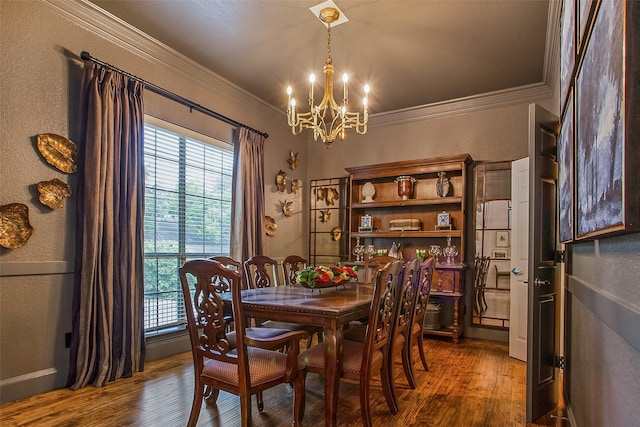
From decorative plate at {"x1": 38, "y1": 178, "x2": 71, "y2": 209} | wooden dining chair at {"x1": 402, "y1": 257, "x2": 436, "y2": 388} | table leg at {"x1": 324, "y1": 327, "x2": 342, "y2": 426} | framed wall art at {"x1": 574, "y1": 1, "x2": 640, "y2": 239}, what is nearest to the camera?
framed wall art at {"x1": 574, "y1": 1, "x2": 640, "y2": 239}

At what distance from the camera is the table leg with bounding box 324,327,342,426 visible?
6.83ft

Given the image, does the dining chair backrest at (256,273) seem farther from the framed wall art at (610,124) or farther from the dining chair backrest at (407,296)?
the framed wall art at (610,124)

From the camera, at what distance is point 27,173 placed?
267 cm

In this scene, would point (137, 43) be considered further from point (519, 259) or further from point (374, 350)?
point (519, 259)

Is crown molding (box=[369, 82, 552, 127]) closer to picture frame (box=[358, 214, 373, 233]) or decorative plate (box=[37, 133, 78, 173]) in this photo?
picture frame (box=[358, 214, 373, 233])

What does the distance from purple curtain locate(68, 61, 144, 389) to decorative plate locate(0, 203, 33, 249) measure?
0.33m

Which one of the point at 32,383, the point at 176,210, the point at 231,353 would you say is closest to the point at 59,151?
the point at 176,210

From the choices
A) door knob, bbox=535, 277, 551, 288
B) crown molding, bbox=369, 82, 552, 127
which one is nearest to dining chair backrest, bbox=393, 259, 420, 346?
door knob, bbox=535, 277, 551, 288

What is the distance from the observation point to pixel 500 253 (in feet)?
14.4

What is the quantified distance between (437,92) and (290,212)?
2584 millimetres

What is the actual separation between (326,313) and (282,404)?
0.94 meters

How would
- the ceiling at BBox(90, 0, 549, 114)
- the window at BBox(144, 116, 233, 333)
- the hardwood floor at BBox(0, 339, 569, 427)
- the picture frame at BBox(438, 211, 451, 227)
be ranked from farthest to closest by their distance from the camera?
the picture frame at BBox(438, 211, 451, 227), the window at BBox(144, 116, 233, 333), the ceiling at BBox(90, 0, 549, 114), the hardwood floor at BBox(0, 339, 569, 427)

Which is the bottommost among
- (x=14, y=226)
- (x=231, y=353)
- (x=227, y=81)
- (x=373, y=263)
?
(x=231, y=353)

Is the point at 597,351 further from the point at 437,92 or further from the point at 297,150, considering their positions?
the point at 297,150
